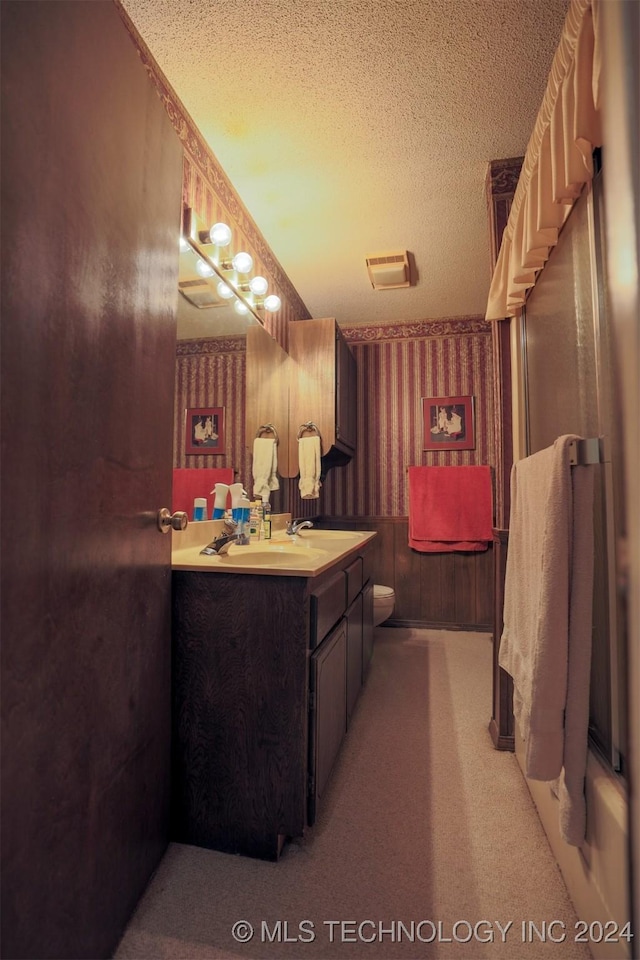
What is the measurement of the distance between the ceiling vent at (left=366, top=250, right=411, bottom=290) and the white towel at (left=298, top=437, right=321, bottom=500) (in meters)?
1.14

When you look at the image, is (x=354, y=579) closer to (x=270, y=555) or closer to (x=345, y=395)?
(x=270, y=555)

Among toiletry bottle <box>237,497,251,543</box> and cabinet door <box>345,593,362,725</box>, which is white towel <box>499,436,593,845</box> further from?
toiletry bottle <box>237,497,251,543</box>

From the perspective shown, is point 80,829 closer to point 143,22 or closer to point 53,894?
point 53,894

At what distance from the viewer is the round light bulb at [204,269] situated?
1.87m

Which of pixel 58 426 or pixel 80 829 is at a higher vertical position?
pixel 58 426

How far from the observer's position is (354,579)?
1999 mm

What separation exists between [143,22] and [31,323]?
1.38 meters

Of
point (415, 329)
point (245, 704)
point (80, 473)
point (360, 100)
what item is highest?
point (360, 100)

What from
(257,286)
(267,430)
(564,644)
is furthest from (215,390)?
(564,644)

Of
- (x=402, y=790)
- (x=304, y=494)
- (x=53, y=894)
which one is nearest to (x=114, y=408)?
(x=53, y=894)

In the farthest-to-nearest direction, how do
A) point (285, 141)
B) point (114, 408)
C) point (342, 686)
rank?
point (285, 141) → point (342, 686) → point (114, 408)

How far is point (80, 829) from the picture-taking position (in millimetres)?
865

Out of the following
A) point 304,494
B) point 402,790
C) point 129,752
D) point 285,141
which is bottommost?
point 402,790

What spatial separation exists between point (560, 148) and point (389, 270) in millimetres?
1803
